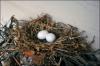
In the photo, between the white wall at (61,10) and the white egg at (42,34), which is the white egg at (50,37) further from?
the white wall at (61,10)

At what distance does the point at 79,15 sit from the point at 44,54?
1.32 ft

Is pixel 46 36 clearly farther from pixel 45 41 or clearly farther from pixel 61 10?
pixel 61 10

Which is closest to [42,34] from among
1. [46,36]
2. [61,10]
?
[46,36]

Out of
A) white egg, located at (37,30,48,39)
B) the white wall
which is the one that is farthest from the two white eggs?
the white wall

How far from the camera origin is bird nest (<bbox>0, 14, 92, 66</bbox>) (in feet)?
4.02

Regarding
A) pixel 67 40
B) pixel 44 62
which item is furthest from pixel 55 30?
pixel 44 62

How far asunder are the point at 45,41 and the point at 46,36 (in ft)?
0.16

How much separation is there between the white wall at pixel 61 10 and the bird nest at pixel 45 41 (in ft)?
0.14

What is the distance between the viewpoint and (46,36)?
4.19 ft

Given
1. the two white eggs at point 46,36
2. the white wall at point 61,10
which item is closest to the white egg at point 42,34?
the two white eggs at point 46,36

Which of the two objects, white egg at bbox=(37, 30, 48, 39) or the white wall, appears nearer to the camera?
white egg at bbox=(37, 30, 48, 39)

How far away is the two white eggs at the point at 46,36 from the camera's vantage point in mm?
1271

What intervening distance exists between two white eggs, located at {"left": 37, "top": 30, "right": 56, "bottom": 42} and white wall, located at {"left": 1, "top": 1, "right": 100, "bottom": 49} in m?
0.17

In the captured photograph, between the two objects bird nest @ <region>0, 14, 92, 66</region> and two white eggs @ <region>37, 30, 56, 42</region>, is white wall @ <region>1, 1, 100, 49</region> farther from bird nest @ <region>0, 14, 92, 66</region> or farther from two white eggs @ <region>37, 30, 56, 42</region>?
two white eggs @ <region>37, 30, 56, 42</region>
